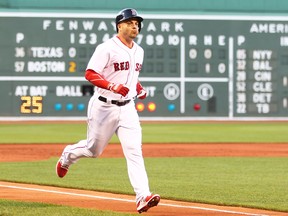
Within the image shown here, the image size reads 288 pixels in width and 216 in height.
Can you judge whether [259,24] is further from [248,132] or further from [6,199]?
[6,199]

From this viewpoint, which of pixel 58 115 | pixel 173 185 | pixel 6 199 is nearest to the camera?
pixel 6 199

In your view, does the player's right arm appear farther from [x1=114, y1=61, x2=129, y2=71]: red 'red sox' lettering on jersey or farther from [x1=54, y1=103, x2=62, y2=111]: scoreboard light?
[x1=54, y1=103, x2=62, y2=111]: scoreboard light

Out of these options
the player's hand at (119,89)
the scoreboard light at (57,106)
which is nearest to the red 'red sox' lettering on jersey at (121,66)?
the player's hand at (119,89)

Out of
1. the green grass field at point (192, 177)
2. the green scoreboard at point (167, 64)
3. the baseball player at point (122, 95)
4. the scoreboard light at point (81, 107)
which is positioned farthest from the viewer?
the green scoreboard at point (167, 64)

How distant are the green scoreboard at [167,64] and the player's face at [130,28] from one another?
2633 centimetres

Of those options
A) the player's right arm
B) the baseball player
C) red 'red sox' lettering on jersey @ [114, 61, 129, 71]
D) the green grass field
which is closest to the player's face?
the baseball player

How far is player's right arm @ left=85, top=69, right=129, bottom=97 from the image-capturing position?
7.47 m

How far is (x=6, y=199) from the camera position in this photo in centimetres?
915

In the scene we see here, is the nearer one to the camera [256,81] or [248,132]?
[248,132]

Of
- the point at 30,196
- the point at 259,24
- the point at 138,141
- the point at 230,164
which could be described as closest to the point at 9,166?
the point at 230,164

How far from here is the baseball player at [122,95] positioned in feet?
25.2

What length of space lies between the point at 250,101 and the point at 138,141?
27.6m

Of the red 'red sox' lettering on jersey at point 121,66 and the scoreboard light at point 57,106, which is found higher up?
Answer: the red 'red sox' lettering on jersey at point 121,66

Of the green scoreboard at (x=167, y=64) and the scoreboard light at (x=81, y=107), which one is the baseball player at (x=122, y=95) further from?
the green scoreboard at (x=167, y=64)
